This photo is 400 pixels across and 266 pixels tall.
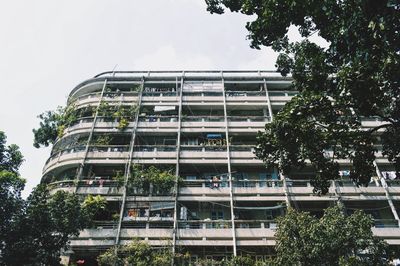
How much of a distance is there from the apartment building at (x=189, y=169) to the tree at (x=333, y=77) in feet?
34.0

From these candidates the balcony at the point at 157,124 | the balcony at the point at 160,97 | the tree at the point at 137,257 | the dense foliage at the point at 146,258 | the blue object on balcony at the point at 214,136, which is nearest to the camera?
the dense foliage at the point at 146,258

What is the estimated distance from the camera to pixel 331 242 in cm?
1431

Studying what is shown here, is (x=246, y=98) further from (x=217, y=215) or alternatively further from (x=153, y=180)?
(x=153, y=180)

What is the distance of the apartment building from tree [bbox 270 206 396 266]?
5.60m

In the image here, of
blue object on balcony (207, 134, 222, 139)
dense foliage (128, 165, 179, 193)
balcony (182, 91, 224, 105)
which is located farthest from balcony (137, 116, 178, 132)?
dense foliage (128, 165, 179, 193)

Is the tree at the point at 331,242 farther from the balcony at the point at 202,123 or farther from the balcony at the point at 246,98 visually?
the balcony at the point at 246,98

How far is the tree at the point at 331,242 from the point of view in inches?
561

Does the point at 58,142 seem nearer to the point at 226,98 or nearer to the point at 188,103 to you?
the point at 188,103

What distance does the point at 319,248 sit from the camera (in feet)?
46.5

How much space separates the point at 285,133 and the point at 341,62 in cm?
268

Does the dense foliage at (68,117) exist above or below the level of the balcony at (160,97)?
below

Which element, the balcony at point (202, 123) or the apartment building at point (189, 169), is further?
the balcony at point (202, 123)

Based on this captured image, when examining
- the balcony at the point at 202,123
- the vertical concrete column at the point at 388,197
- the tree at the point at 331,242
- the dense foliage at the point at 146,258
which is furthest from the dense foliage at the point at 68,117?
the vertical concrete column at the point at 388,197

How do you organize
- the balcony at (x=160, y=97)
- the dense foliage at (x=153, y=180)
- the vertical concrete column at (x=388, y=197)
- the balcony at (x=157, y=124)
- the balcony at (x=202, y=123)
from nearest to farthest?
the vertical concrete column at (x=388, y=197) → the dense foliage at (x=153, y=180) → the balcony at (x=157, y=124) → the balcony at (x=202, y=123) → the balcony at (x=160, y=97)
